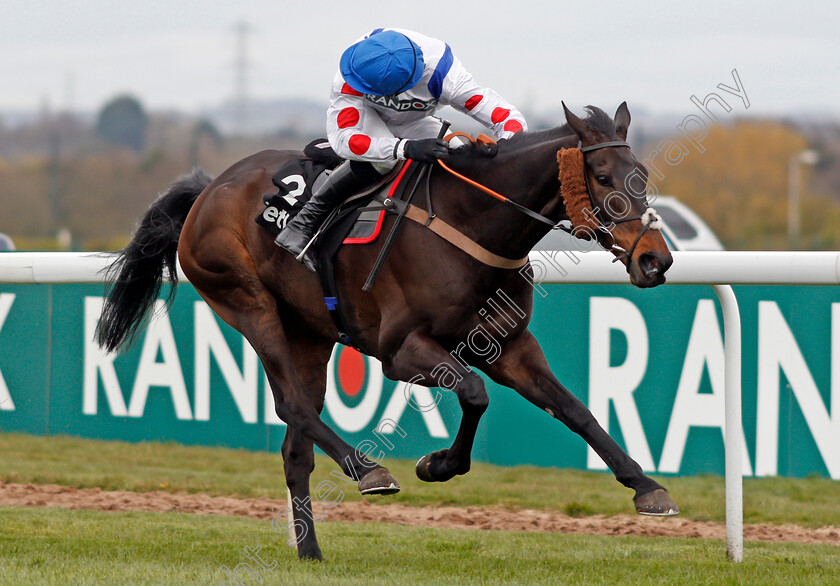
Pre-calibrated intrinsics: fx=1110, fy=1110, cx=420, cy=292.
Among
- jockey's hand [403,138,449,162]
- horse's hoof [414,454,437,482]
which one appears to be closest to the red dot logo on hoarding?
horse's hoof [414,454,437,482]

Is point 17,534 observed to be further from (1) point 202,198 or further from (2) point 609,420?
(2) point 609,420

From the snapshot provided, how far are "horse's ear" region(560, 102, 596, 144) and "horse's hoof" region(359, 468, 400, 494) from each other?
4.26ft

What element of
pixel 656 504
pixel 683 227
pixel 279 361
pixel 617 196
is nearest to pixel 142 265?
pixel 279 361

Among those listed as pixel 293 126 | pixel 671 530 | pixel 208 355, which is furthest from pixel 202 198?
pixel 293 126

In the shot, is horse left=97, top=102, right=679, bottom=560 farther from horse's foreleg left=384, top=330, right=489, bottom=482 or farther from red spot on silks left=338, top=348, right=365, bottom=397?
red spot on silks left=338, top=348, right=365, bottom=397

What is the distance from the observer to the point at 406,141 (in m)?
3.99

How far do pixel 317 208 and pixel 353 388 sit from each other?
2.54 m

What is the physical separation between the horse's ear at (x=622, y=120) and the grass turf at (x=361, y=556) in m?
1.53

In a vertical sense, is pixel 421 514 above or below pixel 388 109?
below

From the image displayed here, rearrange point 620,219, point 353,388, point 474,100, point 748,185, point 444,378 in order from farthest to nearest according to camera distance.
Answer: point 748,185 → point 353,388 → point 474,100 → point 444,378 → point 620,219

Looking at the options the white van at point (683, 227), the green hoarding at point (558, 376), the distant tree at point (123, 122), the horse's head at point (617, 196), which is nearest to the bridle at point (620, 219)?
the horse's head at point (617, 196)

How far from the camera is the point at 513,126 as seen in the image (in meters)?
4.17

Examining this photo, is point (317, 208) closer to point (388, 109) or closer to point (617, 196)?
point (388, 109)

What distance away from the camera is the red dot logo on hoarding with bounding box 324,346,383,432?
661 centimetres
